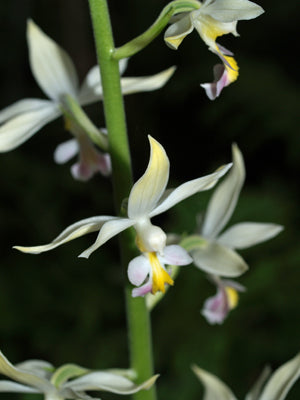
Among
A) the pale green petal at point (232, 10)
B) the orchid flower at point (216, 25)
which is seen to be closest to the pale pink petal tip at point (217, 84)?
the orchid flower at point (216, 25)

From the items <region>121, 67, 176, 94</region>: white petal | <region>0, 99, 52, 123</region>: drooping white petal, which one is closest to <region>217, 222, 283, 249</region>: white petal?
<region>121, 67, 176, 94</region>: white petal

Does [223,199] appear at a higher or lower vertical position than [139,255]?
lower

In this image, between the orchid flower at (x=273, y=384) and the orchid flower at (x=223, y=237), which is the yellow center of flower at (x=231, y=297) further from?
the orchid flower at (x=273, y=384)

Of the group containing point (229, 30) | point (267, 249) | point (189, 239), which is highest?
point (229, 30)

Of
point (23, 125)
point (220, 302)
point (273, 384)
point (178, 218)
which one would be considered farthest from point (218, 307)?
point (178, 218)

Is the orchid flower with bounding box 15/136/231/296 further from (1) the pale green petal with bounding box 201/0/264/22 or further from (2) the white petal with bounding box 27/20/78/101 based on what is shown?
(2) the white petal with bounding box 27/20/78/101

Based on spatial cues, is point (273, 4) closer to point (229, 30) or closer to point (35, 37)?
point (35, 37)

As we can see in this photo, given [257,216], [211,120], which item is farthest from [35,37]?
[211,120]
